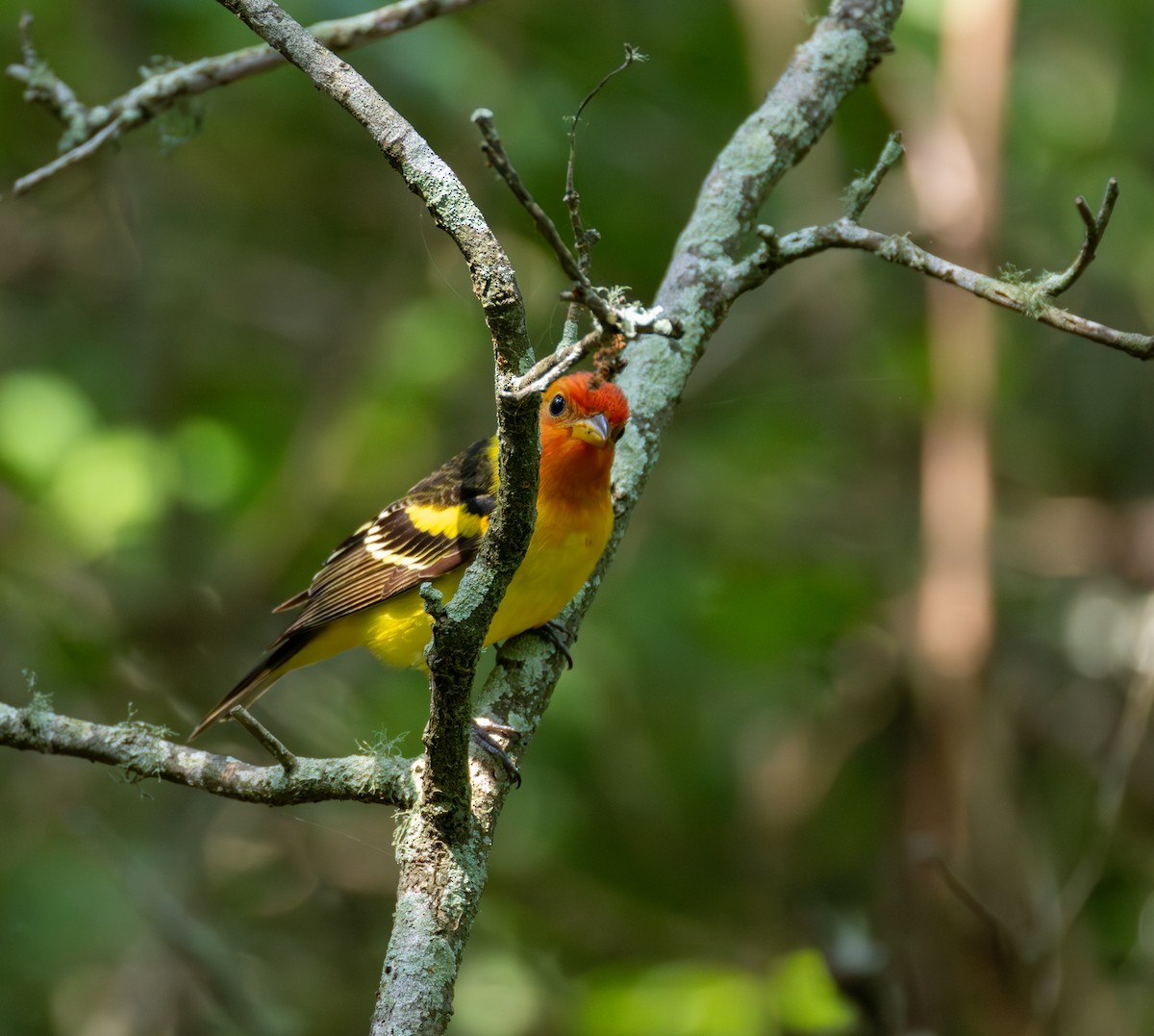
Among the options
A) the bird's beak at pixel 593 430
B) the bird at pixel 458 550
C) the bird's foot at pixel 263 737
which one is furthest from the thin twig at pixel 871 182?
the bird's foot at pixel 263 737

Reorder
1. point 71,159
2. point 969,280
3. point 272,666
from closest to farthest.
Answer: point 969,280, point 71,159, point 272,666

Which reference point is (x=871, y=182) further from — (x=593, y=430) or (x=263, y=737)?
(x=263, y=737)

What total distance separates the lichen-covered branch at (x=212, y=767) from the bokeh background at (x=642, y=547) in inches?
119

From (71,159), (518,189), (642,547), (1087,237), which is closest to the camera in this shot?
(518,189)

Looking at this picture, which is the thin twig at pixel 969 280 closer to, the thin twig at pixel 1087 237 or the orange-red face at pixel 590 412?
the thin twig at pixel 1087 237

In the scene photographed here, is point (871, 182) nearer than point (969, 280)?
No

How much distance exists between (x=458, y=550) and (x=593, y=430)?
0.82 meters

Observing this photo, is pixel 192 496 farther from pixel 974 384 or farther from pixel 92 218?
pixel 974 384

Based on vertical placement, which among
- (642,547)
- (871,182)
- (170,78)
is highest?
(642,547)

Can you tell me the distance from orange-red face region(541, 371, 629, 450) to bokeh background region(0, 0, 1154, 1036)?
5.34ft

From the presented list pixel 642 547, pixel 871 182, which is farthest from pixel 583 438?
pixel 642 547

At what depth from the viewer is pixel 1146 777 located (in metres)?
6.74

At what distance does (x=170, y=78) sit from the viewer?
12.9 ft

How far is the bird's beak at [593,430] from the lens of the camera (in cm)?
385
